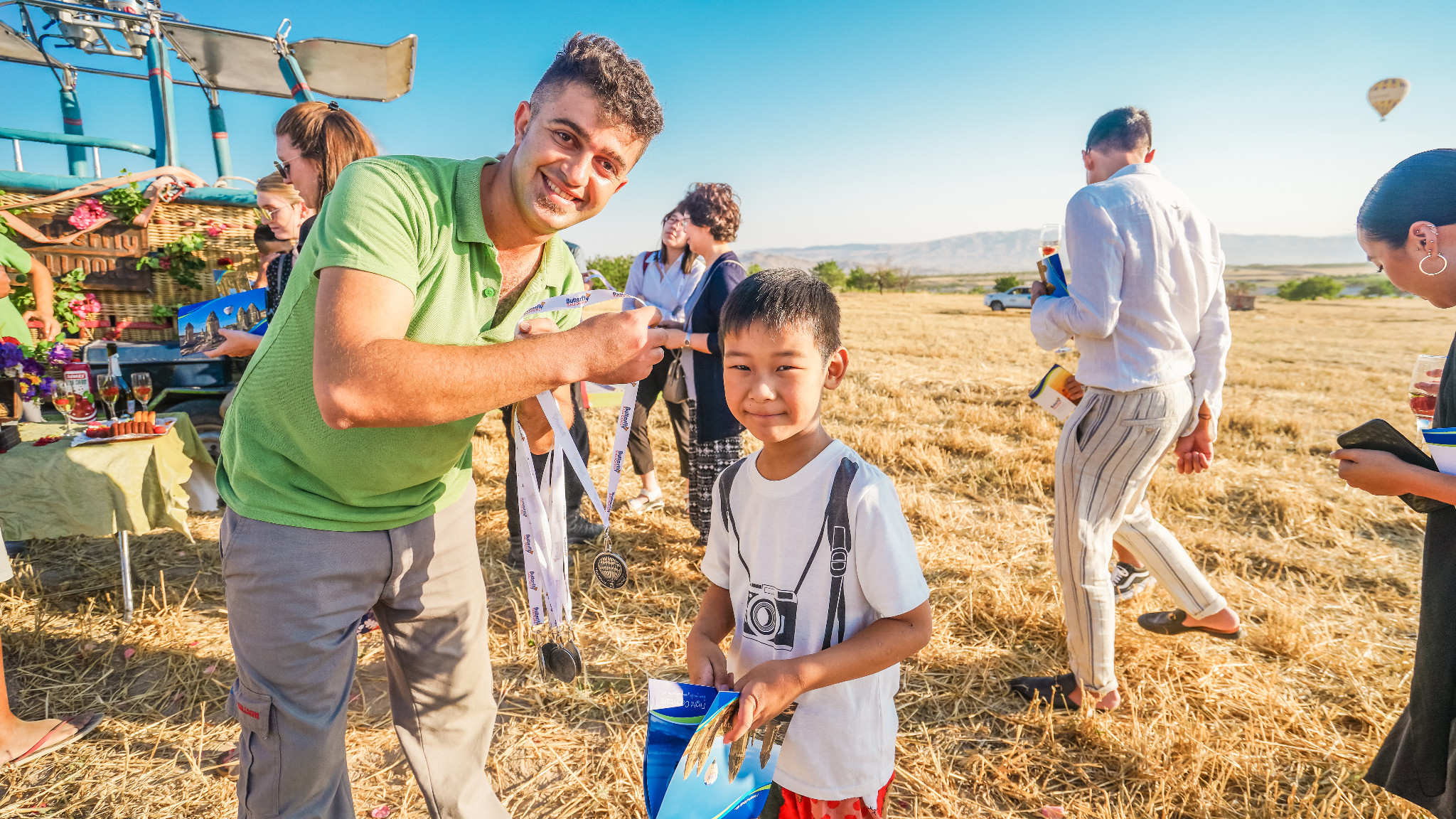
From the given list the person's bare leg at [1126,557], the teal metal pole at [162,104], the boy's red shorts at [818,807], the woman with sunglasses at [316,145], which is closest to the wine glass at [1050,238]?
the person's bare leg at [1126,557]

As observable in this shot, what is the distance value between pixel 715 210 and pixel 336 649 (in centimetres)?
352

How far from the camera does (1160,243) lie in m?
2.90

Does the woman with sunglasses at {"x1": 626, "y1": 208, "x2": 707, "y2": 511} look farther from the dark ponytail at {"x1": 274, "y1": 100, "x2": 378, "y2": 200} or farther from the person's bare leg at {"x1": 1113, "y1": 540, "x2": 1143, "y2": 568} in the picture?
the person's bare leg at {"x1": 1113, "y1": 540, "x2": 1143, "y2": 568}

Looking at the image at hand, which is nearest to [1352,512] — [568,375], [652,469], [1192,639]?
[1192,639]

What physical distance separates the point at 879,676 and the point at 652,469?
14.0ft

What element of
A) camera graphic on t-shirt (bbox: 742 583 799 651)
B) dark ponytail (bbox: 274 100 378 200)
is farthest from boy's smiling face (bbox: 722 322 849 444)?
dark ponytail (bbox: 274 100 378 200)

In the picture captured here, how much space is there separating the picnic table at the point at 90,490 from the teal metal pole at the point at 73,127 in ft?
13.0

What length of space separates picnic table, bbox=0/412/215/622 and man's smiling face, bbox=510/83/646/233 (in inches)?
130

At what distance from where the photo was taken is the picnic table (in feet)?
Result: 11.5

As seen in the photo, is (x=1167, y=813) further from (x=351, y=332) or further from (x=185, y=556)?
(x=185, y=556)

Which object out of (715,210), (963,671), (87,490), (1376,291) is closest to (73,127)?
(87,490)

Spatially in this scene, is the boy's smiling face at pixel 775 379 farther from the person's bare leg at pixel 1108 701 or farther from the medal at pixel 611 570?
the person's bare leg at pixel 1108 701

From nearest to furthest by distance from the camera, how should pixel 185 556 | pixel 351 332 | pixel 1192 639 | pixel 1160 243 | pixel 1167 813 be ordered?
pixel 351 332, pixel 1167 813, pixel 1160 243, pixel 1192 639, pixel 185 556

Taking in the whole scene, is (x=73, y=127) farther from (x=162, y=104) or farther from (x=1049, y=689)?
(x=1049, y=689)
